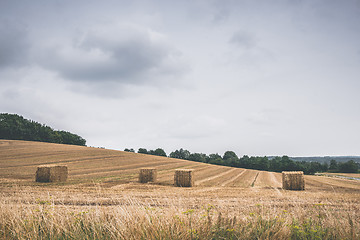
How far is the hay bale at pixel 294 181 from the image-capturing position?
17922 mm

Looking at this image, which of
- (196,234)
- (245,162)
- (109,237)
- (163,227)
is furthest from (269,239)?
(245,162)

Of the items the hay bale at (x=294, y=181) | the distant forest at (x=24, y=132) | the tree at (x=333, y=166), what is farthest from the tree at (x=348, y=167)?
the distant forest at (x=24, y=132)

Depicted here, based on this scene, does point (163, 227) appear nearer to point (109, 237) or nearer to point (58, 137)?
point (109, 237)

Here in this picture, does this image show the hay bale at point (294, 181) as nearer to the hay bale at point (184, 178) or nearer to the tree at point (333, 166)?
the hay bale at point (184, 178)

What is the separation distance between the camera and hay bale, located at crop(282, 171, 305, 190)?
58.8ft

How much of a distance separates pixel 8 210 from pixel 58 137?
269 feet

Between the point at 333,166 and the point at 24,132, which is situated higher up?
the point at 24,132

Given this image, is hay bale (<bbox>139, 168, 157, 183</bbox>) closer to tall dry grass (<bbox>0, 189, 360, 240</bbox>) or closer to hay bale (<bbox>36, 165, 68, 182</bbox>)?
hay bale (<bbox>36, 165, 68, 182</bbox>)

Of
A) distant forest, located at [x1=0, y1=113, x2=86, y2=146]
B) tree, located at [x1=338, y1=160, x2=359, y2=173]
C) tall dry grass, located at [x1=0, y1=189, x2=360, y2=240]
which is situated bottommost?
tree, located at [x1=338, y1=160, x2=359, y2=173]

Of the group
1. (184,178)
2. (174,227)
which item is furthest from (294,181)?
(174,227)

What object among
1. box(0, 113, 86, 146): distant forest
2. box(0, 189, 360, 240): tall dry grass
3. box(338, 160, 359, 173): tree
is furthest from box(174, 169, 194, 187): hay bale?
box(338, 160, 359, 173): tree

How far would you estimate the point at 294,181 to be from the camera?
18062mm

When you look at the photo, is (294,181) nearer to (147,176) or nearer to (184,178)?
(184,178)

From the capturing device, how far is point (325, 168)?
76.7m
